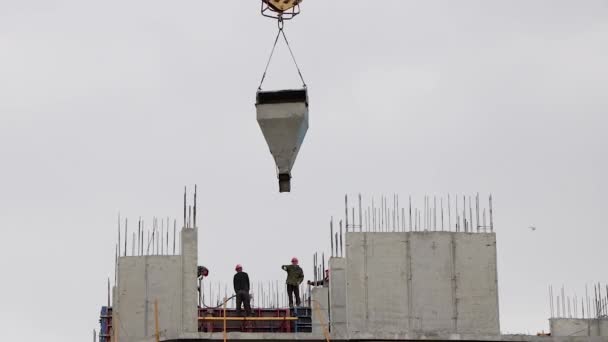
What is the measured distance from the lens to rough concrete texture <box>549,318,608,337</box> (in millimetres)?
37969

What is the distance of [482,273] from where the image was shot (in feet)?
112

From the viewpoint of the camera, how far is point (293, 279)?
118ft

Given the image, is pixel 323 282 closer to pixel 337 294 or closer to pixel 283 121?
pixel 337 294

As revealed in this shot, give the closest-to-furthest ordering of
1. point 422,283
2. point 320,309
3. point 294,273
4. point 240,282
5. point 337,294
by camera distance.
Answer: point 422,283 < point 240,282 < point 320,309 < point 337,294 < point 294,273

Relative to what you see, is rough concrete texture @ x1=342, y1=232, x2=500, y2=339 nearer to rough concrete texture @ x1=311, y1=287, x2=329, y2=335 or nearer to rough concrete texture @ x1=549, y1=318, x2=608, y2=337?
rough concrete texture @ x1=311, y1=287, x2=329, y2=335

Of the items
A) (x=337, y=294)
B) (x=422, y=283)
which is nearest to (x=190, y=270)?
(x=337, y=294)

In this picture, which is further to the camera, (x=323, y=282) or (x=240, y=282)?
(x=323, y=282)

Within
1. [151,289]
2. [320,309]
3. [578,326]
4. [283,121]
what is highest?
[283,121]

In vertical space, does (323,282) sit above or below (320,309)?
above

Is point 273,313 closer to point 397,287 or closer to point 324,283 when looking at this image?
Result: point 324,283

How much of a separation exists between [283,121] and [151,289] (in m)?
7.52

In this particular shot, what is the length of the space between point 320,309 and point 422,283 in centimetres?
242

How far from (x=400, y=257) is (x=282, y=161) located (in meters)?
6.41

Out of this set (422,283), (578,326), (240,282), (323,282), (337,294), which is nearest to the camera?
(422,283)
